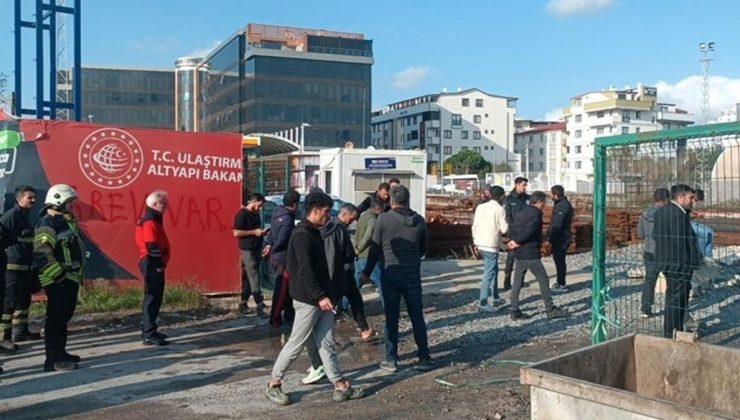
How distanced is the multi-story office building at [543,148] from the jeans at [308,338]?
104 meters

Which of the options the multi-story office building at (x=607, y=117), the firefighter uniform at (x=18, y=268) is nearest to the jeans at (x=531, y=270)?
the firefighter uniform at (x=18, y=268)

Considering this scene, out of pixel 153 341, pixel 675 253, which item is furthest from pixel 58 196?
pixel 675 253

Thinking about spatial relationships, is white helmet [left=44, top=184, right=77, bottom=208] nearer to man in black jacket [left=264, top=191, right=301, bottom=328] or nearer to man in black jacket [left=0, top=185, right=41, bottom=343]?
man in black jacket [left=0, top=185, right=41, bottom=343]

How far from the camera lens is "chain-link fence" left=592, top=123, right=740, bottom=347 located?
629 centimetres

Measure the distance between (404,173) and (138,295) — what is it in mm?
10639

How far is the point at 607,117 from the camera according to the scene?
99750 mm

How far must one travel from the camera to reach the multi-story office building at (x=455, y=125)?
359ft

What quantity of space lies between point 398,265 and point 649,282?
7.93 feet

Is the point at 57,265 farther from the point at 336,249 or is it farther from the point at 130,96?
the point at 130,96

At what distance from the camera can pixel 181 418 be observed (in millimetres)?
6219

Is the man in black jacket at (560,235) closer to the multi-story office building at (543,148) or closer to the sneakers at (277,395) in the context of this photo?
the sneakers at (277,395)

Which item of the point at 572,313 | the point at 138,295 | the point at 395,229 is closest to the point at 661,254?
the point at 395,229

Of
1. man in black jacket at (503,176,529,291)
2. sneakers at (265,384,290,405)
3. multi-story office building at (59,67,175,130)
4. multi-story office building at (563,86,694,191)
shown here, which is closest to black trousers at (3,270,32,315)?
sneakers at (265,384,290,405)

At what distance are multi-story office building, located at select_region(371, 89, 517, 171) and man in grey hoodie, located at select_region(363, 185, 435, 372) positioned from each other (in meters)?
99.7
